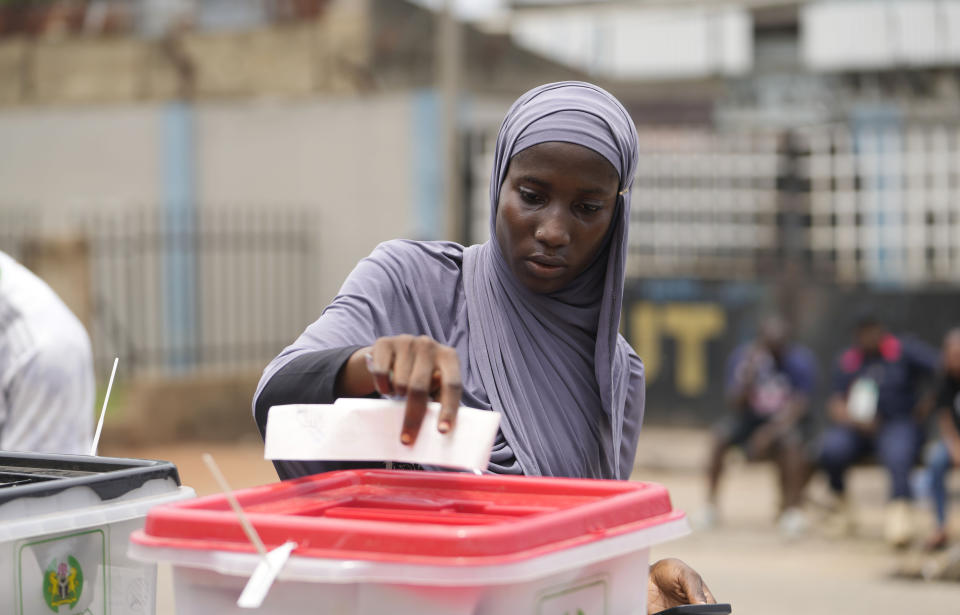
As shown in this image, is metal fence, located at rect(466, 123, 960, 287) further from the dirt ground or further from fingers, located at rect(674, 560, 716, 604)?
fingers, located at rect(674, 560, 716, 604)

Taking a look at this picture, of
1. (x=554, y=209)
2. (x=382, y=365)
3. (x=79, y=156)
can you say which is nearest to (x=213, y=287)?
(x=79, y=156)

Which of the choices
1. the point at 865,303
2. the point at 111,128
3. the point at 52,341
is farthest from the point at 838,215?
the point at 52,341

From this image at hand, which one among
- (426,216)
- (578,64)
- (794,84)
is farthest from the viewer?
(578,64)

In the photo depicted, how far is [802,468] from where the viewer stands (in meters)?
8.20

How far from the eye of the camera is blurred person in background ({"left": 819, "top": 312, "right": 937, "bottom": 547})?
311 inches

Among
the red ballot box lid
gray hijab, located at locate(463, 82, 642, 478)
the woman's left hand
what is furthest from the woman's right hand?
the woman's left hand

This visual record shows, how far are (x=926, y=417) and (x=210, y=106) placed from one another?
7.74m

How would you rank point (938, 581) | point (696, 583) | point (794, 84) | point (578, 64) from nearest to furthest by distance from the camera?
point (696, 583)
point (938, 581)
point (794, 84)
point (578, 64)

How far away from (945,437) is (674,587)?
19.3ft

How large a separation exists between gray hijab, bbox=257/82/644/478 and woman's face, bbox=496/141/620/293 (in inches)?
0.9

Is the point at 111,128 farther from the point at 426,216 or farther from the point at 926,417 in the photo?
the point at 926,417

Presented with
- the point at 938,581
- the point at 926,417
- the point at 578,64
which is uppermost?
the point at 578,64

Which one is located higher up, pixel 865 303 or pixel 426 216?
pixel 426 216

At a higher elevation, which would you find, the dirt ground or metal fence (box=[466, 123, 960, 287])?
metal fence (box=[466, 123, 960, 287])
